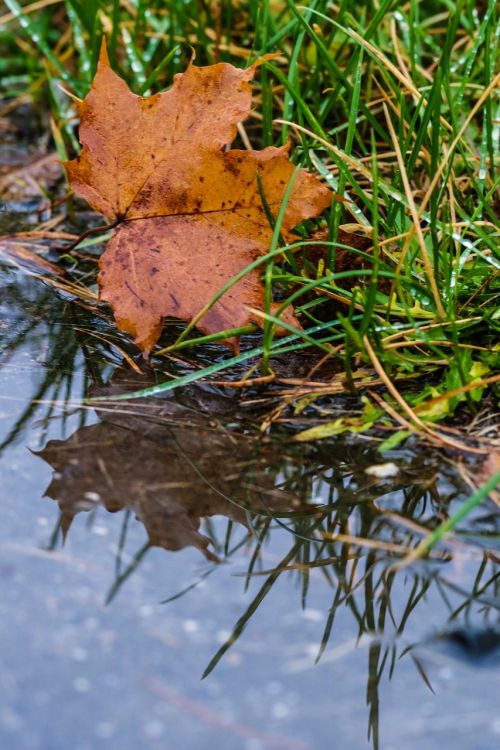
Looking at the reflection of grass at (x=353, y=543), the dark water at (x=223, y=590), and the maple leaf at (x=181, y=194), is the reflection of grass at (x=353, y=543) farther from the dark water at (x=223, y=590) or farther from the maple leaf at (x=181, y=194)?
the maple leaf at (x=181, y=194)

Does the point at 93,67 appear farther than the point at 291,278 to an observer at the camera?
Yes

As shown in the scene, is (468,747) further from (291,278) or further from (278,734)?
(291,278)

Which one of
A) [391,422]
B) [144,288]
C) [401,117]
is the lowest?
[391,422]

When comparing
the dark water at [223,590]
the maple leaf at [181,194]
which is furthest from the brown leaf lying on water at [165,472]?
the maple leaf at [181,194]

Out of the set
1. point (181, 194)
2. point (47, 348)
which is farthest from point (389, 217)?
point (47, 348)

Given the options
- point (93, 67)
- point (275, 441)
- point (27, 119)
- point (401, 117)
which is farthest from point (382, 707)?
point (27, 119)

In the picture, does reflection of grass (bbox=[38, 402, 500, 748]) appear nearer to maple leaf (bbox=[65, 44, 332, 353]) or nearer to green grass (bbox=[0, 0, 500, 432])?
green grass (bbox=[0, 0, 500, 432])
